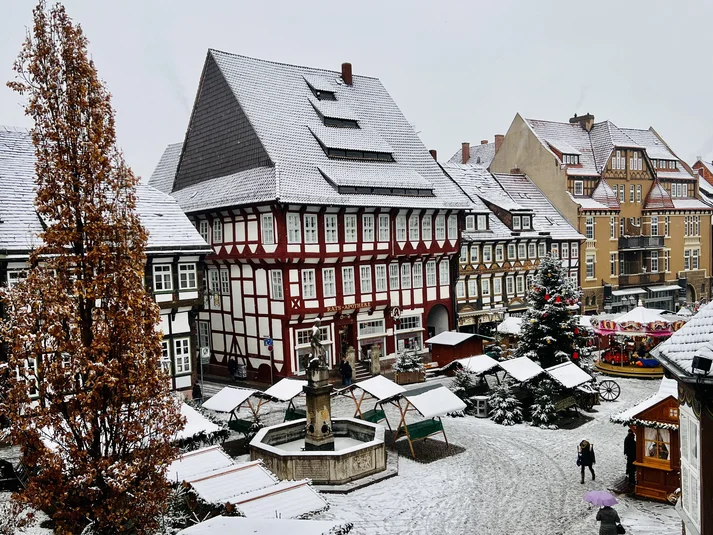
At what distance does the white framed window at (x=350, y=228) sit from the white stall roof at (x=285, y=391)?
1032cm

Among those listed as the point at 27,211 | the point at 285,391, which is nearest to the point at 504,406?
the point at 285,391

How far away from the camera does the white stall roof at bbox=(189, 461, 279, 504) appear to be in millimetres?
12609

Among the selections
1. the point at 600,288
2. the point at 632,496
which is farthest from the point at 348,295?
the point at 600,288

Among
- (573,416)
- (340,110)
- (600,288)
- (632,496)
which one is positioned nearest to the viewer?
(632,496)

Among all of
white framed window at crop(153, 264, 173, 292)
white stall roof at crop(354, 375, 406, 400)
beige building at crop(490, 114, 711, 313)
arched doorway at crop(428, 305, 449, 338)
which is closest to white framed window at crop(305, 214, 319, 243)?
white framed window at crop(153, 264, 173, 292)

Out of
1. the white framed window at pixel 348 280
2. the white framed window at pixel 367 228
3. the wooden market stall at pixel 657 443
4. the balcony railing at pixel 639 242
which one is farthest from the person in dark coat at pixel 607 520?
the balcony railing at pixel 639 242

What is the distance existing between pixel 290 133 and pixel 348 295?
8185 mm

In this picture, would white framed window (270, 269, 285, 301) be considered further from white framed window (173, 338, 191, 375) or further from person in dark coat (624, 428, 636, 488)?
person in dark coat (624, 428, 636, 488)

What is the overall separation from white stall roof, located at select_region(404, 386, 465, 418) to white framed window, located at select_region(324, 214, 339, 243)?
11.3m

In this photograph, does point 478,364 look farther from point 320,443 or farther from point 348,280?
point 320,443

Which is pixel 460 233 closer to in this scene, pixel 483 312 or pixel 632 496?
pixel 483 312

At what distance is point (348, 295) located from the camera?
30250mm

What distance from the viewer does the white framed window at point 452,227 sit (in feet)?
112

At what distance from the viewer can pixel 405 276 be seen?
32.8 meters
